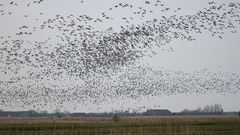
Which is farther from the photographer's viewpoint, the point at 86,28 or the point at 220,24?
the point at 86,28

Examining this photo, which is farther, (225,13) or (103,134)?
(103,134)

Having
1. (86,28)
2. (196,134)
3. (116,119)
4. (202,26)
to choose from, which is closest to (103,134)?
(196,134)

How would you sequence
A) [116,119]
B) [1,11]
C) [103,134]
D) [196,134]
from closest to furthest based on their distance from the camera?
[1,11]
[196,134]
[103,134]
[116,119]

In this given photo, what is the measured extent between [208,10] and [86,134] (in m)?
22.7

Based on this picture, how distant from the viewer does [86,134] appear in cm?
3759

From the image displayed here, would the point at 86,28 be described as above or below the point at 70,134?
above

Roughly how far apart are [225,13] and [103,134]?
72.7 ft

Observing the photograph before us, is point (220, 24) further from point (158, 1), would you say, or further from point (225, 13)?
point (158, 1)

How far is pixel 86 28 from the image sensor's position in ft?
70.5

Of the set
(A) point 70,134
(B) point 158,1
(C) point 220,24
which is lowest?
(A) point 70,134

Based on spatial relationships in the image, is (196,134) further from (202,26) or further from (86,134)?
(202,26)

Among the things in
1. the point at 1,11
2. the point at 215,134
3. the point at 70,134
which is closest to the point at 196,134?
the point at 215,134

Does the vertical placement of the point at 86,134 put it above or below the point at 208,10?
below

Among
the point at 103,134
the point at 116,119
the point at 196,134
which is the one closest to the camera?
the point at 196,134
